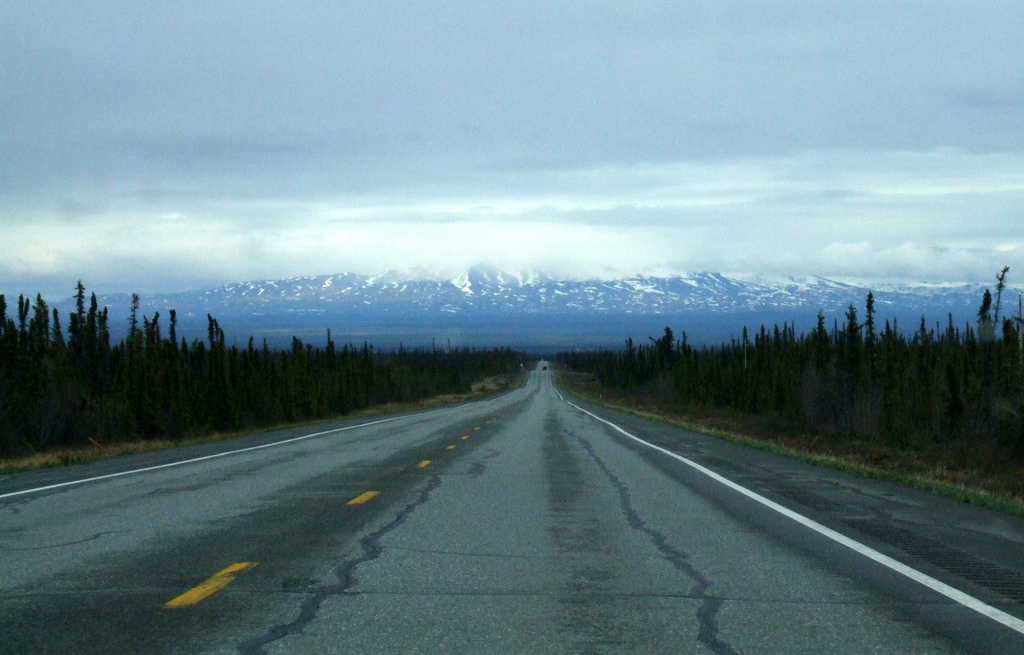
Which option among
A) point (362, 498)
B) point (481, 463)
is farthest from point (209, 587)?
point (481, 463)

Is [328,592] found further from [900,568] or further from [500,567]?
[900,568]

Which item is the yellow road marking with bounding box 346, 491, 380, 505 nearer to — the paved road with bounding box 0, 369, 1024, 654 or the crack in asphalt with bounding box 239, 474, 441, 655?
the paved road with bounding box 0, 369, 1024, 654

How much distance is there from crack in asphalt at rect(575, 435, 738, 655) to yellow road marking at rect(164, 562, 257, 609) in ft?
10.9

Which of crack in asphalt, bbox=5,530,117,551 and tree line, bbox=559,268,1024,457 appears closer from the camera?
crack in asphalt, bbox=5,530,117,551

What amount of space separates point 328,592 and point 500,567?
1539 millimetres

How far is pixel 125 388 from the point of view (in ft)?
150

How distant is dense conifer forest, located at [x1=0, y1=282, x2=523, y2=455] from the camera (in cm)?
3706

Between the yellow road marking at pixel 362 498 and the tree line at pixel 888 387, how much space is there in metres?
20.3

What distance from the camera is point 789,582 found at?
7.26m

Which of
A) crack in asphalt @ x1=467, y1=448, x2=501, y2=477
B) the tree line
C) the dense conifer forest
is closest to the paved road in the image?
crack in asphalt @ x1=467, y1=448, x2=501, y2=477

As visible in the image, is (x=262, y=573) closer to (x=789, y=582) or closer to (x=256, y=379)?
(x=789, y=582)

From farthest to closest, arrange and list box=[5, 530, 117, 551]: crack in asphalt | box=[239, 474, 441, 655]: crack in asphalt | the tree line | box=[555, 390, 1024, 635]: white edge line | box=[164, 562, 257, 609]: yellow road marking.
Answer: the tree line → box=[5, 530, 117, 551]: crack in asphalt → box=[164, 562, 257, 609]: yellow road marking → box=[555, 390, 1024, 635]: white edge line → box=[239, 474, 441, 655]: crack in asphalt

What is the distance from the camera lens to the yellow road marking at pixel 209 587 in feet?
21.2

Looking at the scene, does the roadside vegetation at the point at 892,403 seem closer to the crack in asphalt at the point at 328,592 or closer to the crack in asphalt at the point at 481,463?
the crack in asphalt at the point at 481,463
